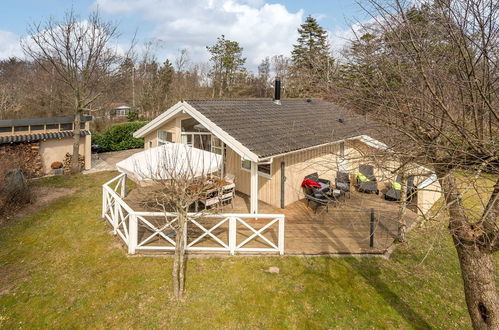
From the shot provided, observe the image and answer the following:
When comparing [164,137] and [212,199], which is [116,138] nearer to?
[164,137]

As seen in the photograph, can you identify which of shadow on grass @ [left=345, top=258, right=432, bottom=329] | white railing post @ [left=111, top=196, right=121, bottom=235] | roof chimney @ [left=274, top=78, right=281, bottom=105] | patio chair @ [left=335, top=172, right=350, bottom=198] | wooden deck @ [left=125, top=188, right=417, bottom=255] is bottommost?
shadow on grass @ [left=345, top=258, right=432, bottom=329]

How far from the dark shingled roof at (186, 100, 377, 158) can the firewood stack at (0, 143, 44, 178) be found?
915cm

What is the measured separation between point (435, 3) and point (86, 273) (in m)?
8.13

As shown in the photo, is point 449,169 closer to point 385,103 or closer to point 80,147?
point 385,103

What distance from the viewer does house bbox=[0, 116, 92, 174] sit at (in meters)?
14.2

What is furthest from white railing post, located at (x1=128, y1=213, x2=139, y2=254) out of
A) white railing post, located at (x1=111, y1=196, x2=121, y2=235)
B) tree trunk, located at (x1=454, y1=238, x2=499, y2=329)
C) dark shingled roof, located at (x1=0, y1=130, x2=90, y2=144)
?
dark shingled roof, located at (x1=0, y1=130, x2=90, y2=144)

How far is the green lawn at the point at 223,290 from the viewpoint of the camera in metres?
5.47

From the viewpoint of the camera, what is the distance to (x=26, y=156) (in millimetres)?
14633

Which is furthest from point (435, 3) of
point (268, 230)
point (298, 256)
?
point (268, 230)

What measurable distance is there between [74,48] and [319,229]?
51.4 ft

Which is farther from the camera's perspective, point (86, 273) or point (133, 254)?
point (133, 254)

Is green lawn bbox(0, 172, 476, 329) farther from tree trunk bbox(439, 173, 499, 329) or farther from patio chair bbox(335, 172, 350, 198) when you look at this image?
patio chair bbox(335, 172, 350, 198)

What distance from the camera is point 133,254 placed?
292 inches

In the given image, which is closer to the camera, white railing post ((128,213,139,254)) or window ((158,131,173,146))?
white railing post ((128,213,139,254))
